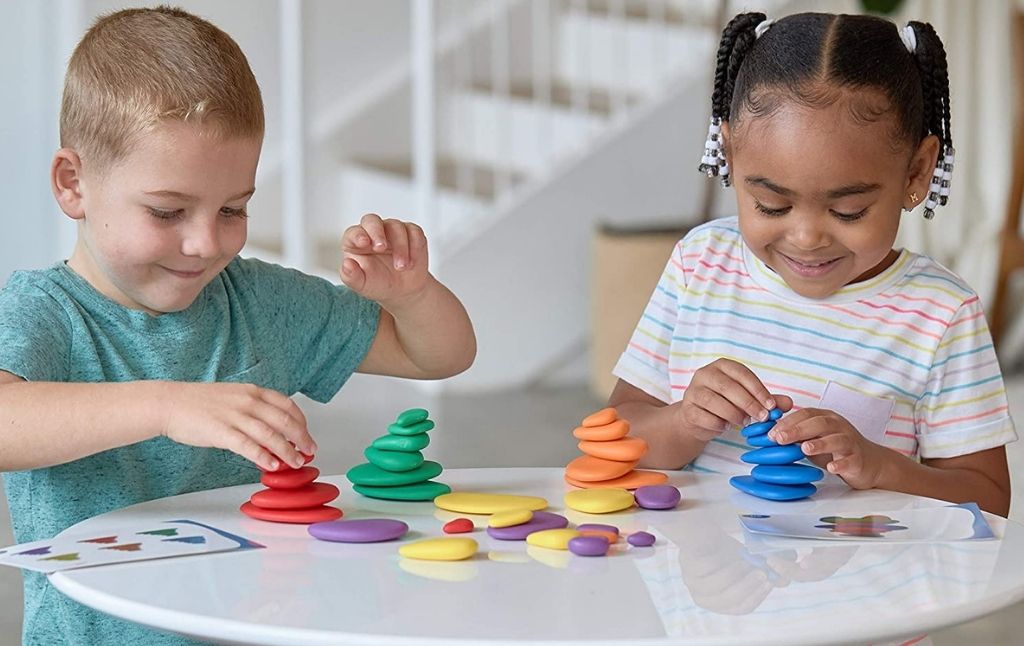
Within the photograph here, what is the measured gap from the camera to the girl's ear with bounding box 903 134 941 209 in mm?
1427

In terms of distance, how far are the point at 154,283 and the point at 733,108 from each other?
59 centimetres

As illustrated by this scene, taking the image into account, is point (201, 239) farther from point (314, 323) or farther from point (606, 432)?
point (606, 432)

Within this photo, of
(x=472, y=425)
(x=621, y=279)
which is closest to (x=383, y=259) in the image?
(x=472, y=425)

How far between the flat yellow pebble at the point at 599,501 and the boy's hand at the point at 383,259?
29 cm

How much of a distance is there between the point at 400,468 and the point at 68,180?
0.40 m

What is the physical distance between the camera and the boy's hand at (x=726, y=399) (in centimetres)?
130

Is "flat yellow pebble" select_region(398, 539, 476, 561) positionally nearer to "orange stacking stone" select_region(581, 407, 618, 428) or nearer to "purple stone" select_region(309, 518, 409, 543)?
"purple stone" select_region(309, 518, 409, 543)

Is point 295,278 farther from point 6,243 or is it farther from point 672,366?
point 6,243

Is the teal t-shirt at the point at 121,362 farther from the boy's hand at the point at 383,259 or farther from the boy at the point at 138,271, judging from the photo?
the boy's hand at the point at 383,259

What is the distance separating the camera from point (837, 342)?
4.90 ft

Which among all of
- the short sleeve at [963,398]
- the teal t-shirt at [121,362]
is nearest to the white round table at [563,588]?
the teal t-shirt at [121,362]

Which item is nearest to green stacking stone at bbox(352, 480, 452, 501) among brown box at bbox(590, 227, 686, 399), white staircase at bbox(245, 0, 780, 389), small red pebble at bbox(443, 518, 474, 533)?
small red pebble at bbox(443, 518, 474, 533)

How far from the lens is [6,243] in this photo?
4.79 m

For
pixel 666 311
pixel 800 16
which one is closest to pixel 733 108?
pixel 800 16
